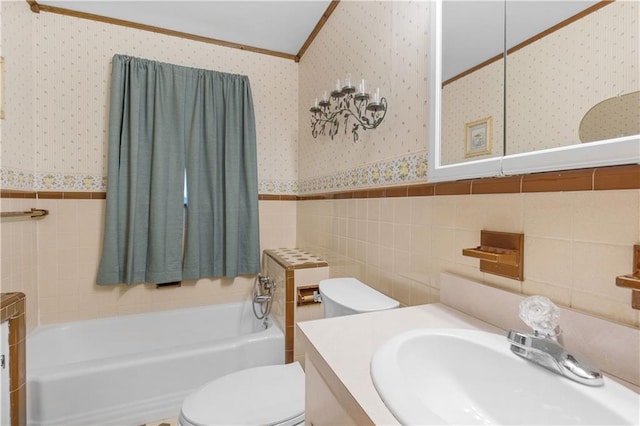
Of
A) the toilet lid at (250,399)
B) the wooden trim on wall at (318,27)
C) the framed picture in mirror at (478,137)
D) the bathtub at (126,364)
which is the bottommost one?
the bathtub at (126,364)

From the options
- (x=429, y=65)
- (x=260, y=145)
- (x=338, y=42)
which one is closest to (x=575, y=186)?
(x=429, y=65)

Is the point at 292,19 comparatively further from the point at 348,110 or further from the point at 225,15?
the point at 348,110

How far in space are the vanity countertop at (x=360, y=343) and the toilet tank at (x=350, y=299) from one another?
192 mm

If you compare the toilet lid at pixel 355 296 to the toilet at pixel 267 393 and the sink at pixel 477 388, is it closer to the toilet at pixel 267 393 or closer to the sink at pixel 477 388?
the toilet at pixel 267 393

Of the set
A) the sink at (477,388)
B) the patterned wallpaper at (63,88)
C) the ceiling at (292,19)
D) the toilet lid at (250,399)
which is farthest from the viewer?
the patterned wallpaper at (63,88)

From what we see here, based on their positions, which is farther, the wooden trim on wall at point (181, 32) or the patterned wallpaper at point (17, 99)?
the wooden trim on wall at point (181, 32)

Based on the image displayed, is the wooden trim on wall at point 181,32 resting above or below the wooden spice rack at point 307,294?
above

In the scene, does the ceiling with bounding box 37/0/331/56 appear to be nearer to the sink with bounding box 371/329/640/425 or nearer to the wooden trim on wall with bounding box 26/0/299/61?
the wooden trim on wall with bounding box 26/0/299/61

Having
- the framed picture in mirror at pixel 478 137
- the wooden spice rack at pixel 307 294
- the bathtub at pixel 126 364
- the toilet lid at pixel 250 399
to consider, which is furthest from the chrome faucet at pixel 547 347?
the bathtub at pixel 126 364

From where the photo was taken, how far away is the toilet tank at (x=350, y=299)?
3.48 ft

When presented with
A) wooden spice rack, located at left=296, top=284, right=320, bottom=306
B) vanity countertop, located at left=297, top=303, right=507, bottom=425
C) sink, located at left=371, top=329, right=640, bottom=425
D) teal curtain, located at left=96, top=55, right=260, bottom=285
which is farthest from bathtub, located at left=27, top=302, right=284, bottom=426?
sink, located at left=371, top=329, right=640, bottom=425

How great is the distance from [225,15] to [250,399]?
7.15 feet

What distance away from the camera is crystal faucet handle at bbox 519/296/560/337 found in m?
0.58

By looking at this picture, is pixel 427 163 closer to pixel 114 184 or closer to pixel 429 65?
pixel 429 65
